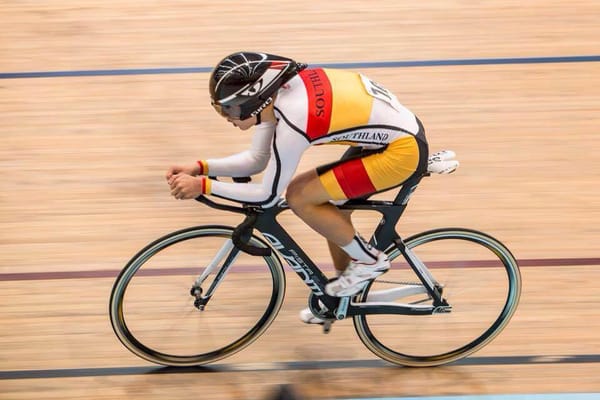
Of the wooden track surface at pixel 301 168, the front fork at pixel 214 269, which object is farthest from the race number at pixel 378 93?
the wooden track surface at pixel 301 168

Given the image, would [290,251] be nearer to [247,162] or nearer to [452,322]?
[247,162]

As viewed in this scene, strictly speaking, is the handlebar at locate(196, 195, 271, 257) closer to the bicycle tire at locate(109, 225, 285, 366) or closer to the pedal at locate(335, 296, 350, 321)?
the bicycle tire at locate(109, 225, 285, 366)

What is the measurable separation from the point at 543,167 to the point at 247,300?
187 cm

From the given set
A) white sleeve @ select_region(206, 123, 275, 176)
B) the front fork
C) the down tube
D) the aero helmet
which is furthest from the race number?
the front fork

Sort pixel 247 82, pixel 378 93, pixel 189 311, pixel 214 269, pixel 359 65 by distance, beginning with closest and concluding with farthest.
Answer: pixel 247 82 → pixel 378 93 → pixel 214 269 → pixel 189 311 → pixel 359 65

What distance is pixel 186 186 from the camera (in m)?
2.89

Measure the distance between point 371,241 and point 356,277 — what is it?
15 cm

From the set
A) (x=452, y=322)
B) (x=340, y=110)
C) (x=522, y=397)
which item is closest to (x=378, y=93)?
(x=340, y=110)

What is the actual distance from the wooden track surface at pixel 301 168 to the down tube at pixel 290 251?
45cm

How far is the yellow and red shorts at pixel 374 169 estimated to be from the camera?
9.93 feet

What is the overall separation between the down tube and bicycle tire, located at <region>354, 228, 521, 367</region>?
7.7 inches

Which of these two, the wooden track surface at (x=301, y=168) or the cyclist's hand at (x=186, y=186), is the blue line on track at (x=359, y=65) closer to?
the wooden track surface at (x=301, y=168)

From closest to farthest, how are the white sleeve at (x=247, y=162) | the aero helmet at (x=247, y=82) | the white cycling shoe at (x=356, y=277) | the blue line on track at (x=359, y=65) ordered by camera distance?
the aero helmet at (x=247, y=82), the white sleeve at (x=247, y=162), the white cycling shoe at (x=356, y=277), the blue line on track at (x=359, y=65)

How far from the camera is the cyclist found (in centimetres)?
285
